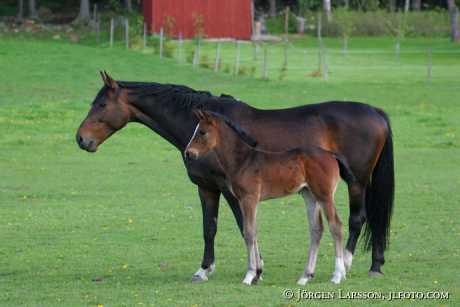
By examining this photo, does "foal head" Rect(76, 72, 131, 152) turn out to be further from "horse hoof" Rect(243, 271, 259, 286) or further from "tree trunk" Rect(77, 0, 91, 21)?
"tree trunk" Rect(77, 0, 91, 21)

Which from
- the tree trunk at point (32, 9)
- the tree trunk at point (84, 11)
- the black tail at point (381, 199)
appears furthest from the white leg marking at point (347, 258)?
the tree trunk at point (32, 9)

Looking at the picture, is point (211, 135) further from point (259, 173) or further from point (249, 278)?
point (249, 278)

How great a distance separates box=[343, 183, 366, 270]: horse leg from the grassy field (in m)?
0.31

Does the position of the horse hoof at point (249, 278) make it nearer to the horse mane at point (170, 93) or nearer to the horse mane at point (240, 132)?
the horse mane at point (240, 132)

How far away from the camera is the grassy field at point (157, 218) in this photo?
10.4m

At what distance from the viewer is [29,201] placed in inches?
690

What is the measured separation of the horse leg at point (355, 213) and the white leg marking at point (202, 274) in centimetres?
139

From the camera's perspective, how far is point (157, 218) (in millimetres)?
15484

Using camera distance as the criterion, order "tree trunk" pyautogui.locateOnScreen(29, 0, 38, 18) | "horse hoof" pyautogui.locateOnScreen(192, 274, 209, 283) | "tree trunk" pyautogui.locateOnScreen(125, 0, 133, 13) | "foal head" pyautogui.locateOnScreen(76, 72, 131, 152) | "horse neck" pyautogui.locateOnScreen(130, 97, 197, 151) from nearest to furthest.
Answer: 1. "horse hoof" pyautogui.locateOnScreen(192, 274, 209, 283)
2. "horse neck" pyautogui.locateOnScreen(130, 97, 197, 151)
3. "foal head" pyautogui.locateOnScreen(76, 72, 131, 152)
4. "tree trunk" pyautogui.locateOnScreen(29, 0, 38, 18)
5. "tree trunk" pyautogui.locateOnScreen(125, 0, 133, 13)

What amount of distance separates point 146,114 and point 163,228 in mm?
3292

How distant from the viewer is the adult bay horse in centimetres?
1127

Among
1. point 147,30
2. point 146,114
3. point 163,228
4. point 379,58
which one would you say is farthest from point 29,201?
point 147,30

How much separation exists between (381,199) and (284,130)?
4.31ft

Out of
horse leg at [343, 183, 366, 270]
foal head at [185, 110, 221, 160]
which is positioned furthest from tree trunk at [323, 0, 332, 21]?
foal head at [185, 110, 221, 160]
